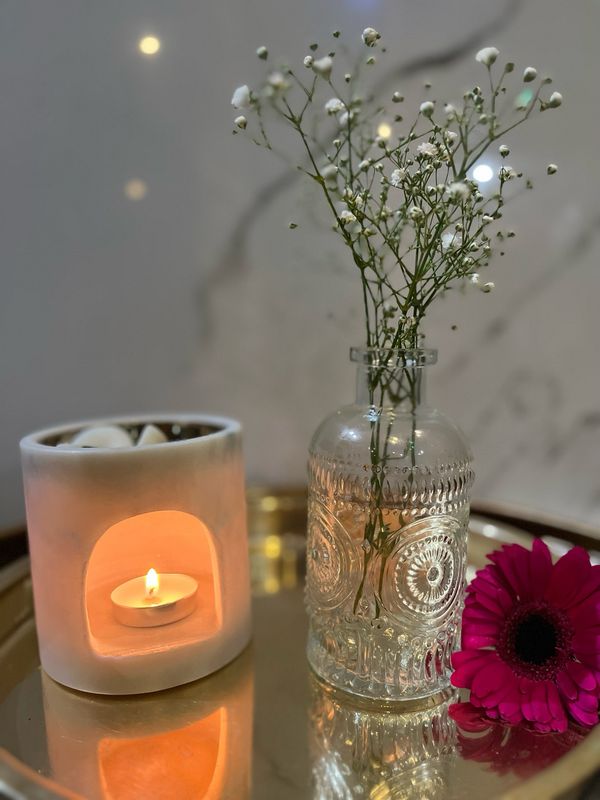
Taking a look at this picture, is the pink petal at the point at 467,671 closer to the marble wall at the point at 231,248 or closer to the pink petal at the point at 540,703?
the pink petal at the point at 540,703

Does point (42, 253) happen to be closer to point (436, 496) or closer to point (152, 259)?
point (152, 259)

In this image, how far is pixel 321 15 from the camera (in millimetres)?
740

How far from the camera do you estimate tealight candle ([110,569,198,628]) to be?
516 mm

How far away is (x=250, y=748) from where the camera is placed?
459 millimetres

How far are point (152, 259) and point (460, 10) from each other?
48cm

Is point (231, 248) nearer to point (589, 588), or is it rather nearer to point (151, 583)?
point (151, 583)

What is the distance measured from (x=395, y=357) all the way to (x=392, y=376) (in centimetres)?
2

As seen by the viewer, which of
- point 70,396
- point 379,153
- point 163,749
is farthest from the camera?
point 70,396

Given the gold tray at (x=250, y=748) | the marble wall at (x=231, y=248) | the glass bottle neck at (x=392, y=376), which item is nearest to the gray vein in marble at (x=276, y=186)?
the marble wall at (x=231, y=248)

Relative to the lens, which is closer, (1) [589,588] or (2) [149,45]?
(1) [589,588]

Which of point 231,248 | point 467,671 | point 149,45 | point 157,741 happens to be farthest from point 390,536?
point 149,45

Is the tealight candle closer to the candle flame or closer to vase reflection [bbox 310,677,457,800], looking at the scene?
the candle flame

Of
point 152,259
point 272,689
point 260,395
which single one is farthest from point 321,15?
point 272,689

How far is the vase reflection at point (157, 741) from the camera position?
0.42m
